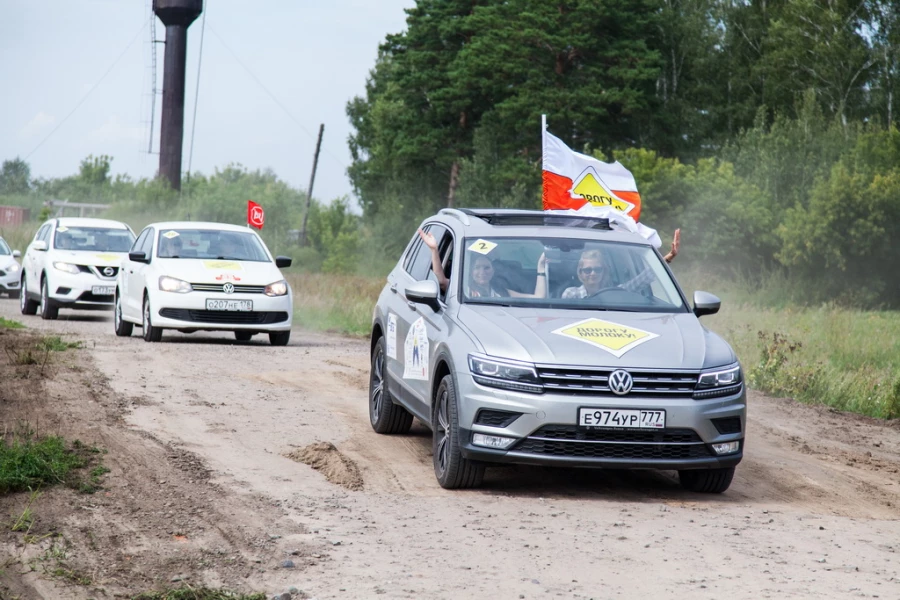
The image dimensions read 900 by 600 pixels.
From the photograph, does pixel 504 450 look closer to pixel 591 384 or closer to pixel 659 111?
pixel 591 384

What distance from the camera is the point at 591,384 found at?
24.7ft

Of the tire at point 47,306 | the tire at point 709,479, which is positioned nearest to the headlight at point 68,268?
the tire at point 47,306

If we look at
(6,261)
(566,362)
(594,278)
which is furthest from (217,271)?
(6,261)

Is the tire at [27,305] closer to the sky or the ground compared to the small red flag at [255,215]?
closer to the ground

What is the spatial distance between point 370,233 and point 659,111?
22.0m

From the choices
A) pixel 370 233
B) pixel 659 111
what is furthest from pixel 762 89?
pixel 370 233

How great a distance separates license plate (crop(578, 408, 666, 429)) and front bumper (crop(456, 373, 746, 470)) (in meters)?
0.03

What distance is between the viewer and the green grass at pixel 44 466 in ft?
24.6

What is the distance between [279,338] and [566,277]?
10.2 meters

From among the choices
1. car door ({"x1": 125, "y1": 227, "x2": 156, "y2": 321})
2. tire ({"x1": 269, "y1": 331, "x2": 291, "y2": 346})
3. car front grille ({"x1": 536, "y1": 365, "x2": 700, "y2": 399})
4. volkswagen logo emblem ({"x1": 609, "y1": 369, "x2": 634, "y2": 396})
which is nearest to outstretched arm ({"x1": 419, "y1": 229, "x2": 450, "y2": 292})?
car front grille ({"x1": 536, "y1": 365, "x2": 700, "y2": 399})

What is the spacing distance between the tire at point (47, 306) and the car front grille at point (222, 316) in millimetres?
5751

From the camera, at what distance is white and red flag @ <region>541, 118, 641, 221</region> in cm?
1418

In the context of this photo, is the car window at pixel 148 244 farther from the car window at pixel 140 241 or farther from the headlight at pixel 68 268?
the headlight at pixel 68 268

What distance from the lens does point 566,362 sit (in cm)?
753
